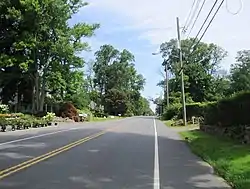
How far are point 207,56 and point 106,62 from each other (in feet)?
160

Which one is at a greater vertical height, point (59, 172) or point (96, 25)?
point (96, 25)

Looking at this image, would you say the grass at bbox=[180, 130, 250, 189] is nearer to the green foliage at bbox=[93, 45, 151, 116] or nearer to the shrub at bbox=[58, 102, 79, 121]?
the shrub at bbox=[58, 102, 79, 121]

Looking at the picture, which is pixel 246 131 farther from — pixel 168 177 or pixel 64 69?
pixel 64 69

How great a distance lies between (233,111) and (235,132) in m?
1.93

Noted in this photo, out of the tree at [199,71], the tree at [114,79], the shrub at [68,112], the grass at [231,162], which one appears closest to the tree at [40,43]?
the shrub at [68,112]

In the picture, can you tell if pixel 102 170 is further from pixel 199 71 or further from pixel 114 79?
pixel 114 79

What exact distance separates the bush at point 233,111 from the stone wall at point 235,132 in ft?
1.02

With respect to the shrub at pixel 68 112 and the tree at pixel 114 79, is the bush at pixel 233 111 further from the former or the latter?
the tree at pixel 114 79

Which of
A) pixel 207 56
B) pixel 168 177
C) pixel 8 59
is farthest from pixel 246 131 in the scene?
pixel 207 56

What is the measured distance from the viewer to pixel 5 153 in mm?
17609

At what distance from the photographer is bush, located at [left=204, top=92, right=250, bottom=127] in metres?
22.3

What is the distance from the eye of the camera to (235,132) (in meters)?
23.1

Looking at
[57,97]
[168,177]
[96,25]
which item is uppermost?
[96,25]

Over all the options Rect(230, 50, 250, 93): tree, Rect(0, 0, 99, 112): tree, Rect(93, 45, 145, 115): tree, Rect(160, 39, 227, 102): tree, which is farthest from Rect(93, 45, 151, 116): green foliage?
Rect(0, 0, 99, 112): tree
